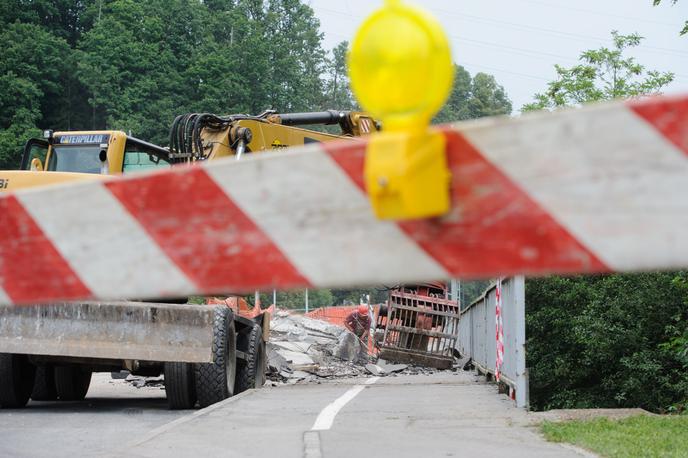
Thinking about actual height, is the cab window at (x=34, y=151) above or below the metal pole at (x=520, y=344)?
above

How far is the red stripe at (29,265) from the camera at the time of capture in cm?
238

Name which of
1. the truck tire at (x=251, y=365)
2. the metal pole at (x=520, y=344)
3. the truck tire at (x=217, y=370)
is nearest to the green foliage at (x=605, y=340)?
the truck tire at (x=251, y=365)

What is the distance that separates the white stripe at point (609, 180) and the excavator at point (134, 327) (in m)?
9.02

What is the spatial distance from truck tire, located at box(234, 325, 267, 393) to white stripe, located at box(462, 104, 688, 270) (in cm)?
1247

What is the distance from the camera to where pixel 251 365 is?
14.3m

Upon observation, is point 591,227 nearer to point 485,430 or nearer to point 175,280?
point 175,280

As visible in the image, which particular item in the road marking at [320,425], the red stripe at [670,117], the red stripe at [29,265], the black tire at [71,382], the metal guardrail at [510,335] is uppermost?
the red stripe at [670,117]

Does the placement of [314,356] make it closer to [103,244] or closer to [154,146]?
[154,146]

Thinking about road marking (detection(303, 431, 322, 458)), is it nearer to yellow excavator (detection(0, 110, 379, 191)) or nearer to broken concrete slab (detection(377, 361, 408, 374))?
yellow excavator (detection(0, 110, 379, 191))

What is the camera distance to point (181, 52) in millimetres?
90812

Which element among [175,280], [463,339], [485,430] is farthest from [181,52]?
[175,280]

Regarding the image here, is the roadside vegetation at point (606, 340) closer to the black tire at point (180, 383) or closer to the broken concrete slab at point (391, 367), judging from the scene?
the broken concrete slab at point (391, 367)

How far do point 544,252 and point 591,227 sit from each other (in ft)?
0.31

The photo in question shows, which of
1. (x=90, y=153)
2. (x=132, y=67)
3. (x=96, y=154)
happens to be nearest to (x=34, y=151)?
(x=90, y=153)
